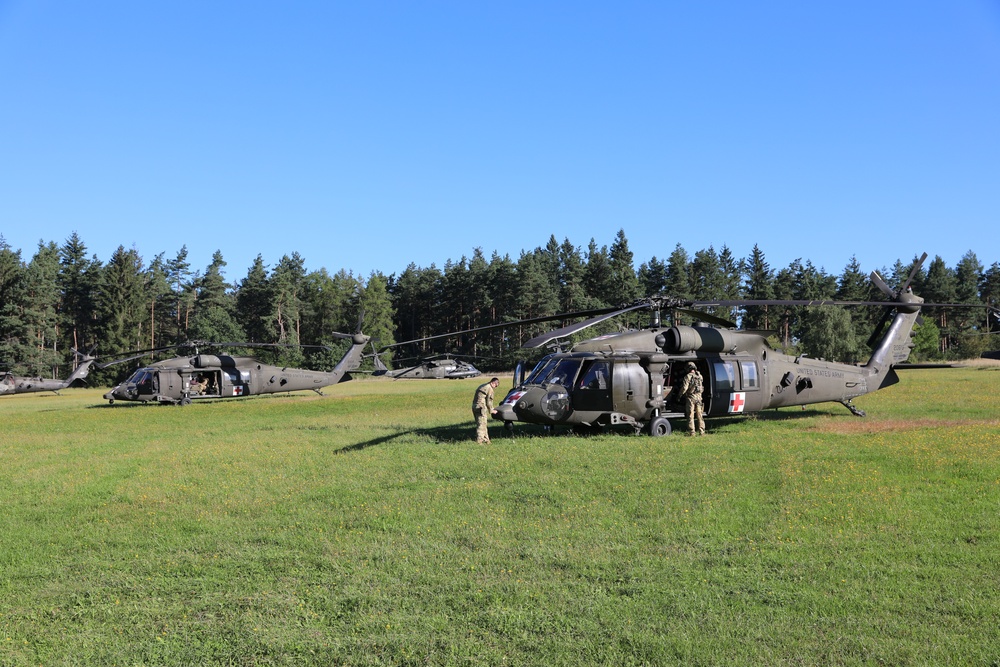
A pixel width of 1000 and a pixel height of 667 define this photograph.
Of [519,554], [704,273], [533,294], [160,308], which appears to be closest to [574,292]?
[533,294]

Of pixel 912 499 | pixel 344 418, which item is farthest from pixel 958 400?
pixel 344 418

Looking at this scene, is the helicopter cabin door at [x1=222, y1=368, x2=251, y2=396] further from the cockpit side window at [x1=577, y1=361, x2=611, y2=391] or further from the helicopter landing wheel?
the helicopter landing wheel

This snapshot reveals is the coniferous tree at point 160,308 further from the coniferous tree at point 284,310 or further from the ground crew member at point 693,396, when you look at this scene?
the ground crew member at point 693,396

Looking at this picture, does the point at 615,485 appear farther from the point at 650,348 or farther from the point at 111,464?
the point at 111,464

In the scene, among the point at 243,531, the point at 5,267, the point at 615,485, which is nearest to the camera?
the point at 243,531

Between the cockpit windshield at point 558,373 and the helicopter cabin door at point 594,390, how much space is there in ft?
0.64

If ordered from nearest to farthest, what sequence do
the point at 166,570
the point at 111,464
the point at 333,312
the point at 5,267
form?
1. the point at 166,570
2. the point at 111,464
3. the point at 5,267
4. the point at 333,312

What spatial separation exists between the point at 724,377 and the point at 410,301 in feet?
270

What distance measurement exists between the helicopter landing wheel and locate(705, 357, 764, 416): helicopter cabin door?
141 centimetres

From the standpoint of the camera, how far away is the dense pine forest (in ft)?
233

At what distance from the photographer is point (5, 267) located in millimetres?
68688

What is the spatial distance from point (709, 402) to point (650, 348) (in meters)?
1.98

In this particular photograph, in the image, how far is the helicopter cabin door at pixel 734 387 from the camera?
18.3m

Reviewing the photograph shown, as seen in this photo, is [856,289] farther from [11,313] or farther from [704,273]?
[11,313]
